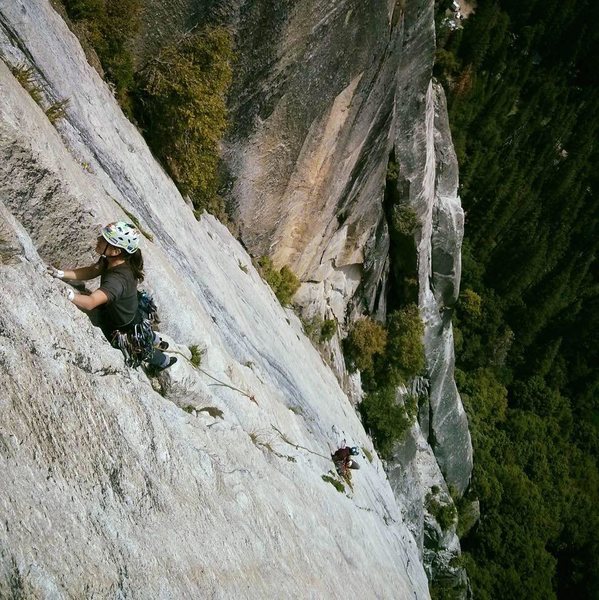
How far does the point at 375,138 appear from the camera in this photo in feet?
63.9

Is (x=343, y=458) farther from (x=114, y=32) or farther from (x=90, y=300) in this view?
(x=114, y=32)

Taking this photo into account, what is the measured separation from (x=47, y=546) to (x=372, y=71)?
54.4 feet

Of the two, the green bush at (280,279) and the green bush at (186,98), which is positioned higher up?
the green bush at (186,98)

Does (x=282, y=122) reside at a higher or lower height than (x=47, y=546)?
higher

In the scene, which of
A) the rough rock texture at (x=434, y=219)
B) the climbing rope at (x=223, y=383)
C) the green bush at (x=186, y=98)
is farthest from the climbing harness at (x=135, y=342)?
the rough rock texture at (x=434, y=219)

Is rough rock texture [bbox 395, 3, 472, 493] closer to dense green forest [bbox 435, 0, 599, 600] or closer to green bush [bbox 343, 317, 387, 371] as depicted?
green bush [bbox 343, 317, 387, 371]

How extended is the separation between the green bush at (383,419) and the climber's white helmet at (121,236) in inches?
815

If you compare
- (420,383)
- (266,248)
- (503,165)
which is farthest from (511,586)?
(503,165)

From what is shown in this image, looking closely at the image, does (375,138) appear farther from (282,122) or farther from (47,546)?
(47,546)

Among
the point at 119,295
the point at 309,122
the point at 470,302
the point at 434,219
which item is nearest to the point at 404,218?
the point at 434,219

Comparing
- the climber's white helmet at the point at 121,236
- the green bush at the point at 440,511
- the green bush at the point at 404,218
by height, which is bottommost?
the green bush at the point at 440,511

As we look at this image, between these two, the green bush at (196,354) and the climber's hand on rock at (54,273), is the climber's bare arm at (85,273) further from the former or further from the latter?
the green bush at (196,354)

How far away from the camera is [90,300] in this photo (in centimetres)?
595

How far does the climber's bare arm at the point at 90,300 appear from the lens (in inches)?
232
